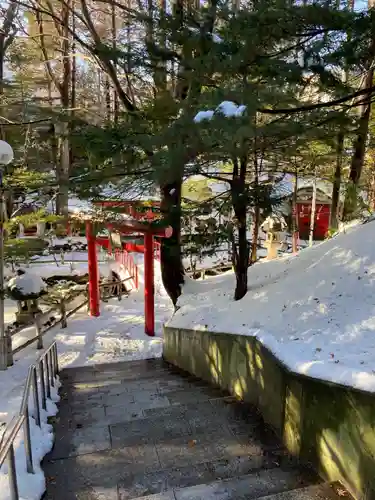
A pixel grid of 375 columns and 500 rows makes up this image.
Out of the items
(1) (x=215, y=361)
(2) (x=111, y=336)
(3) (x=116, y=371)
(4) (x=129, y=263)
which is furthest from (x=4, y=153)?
(4) (x=129, y=263)

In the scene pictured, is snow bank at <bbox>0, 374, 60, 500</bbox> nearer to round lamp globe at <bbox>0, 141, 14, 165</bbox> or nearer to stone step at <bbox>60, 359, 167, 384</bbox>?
stone step at <bbox>60, 359, 167, 384</bbox>

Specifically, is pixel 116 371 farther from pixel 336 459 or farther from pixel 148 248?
pixel 336 459

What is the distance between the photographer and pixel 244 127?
10.9 feet

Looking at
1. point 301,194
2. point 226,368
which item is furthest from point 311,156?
point 301,194

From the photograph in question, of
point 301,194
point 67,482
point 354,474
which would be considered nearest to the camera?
point 354,474

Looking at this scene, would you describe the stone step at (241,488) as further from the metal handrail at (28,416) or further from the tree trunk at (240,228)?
the tree trunk at (240,228)

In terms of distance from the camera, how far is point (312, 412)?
3000 mm

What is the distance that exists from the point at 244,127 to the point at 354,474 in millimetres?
2719

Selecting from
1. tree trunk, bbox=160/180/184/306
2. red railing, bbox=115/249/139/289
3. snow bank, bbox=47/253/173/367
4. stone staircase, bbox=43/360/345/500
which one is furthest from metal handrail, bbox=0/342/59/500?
red railing, bbox=115/249/139/289

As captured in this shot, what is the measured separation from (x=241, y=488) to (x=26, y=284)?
6.61 m

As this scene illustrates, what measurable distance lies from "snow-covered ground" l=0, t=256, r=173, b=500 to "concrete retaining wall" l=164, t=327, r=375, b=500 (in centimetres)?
208

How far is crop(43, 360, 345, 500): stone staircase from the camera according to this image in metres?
2.85

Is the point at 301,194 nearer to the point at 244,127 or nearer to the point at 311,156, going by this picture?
the point at 311,156

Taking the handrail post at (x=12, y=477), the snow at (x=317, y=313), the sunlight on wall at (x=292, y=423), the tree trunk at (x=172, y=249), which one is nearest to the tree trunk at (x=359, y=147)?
the snow at (x=317, y=313)
